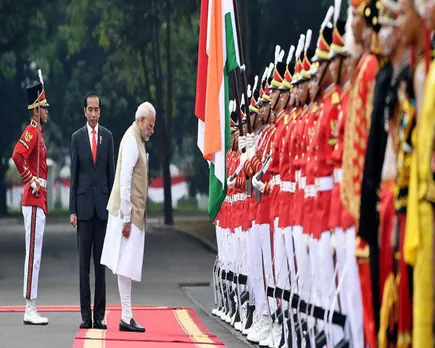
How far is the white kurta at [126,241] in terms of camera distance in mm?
14133

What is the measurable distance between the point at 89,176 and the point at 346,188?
6688 mm

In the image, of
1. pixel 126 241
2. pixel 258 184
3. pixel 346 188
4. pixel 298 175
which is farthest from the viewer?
pixel 126 241

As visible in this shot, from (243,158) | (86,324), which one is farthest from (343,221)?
(86,324)

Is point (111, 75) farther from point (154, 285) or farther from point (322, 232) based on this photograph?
point (322, 232)

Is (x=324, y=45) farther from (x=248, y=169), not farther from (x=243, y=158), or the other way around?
(x=243, y=158)

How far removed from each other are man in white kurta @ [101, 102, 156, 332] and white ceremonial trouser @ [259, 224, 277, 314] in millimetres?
1485

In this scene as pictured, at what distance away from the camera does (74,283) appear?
74.5 ft

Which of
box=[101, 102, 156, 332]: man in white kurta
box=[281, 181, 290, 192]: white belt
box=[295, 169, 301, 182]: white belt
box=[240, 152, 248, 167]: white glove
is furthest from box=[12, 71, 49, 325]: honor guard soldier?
box=[295, 169, 301, 182]: white belt

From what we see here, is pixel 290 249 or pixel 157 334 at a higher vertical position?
pixel 290 249

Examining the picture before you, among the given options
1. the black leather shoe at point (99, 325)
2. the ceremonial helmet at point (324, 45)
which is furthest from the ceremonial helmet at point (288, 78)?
the black leather shoe at point (99, 325)

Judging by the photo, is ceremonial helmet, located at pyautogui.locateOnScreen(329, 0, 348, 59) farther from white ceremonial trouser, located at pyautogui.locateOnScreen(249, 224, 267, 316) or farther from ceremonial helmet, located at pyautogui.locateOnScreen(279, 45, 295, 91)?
white ceremonial trouser, located at pyautogui.locateOnScreen(249, 224, 267, 316)

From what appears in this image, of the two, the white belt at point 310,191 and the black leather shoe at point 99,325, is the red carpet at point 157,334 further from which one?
the white belt at point 310,191

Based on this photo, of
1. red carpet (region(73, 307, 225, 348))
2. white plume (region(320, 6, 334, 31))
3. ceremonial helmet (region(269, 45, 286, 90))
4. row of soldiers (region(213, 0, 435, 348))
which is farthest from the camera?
red carpet (region(73, 307, 225, 348))

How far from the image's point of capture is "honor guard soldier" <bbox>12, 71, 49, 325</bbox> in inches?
594
